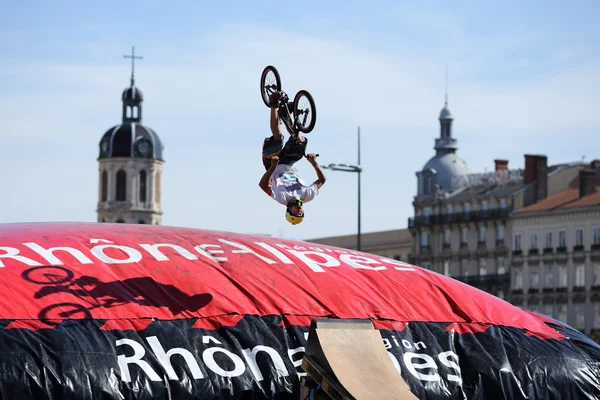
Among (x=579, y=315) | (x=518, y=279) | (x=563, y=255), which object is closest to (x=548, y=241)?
(x=563, y=255)

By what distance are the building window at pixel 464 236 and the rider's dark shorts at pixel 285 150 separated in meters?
105

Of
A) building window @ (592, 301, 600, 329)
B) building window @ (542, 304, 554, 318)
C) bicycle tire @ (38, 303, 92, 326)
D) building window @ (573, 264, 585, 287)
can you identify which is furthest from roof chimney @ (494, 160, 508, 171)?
bicycle tire @ (38, 303, 92, 326)

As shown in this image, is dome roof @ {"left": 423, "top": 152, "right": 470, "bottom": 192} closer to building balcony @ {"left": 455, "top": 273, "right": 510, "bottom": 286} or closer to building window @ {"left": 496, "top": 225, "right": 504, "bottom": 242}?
building window @ {"left": 496, "top": 225, "right": 504, "bottom": 242}

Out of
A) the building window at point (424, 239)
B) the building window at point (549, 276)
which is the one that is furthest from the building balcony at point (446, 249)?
the building window at point (549, 276)

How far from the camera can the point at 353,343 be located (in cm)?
3391

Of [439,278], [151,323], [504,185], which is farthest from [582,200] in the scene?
[151,323]

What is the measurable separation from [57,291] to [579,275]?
90355mm

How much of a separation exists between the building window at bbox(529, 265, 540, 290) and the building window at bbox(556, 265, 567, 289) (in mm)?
2955

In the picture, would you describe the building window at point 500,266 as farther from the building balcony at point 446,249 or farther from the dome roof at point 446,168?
the dome roof at point 446,168

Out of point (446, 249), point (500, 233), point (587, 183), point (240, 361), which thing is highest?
point (587, 183)

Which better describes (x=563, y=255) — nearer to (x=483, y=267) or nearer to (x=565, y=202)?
(x=565, y=202)

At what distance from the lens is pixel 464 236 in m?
138

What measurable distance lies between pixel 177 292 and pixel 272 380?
3.00 m

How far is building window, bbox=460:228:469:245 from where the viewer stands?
5406 inches
